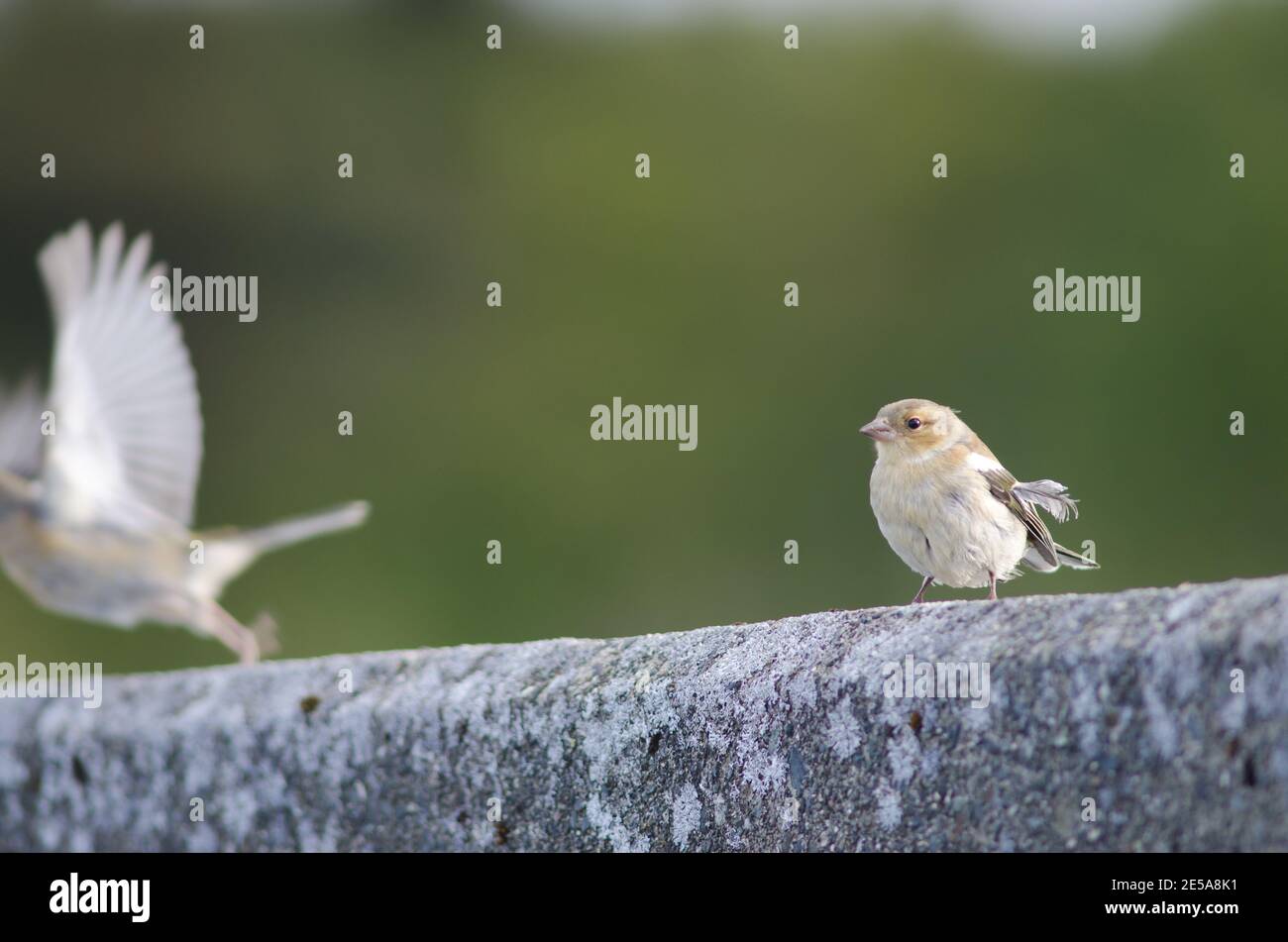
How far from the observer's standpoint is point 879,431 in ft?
9.98

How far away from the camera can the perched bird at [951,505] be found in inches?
108

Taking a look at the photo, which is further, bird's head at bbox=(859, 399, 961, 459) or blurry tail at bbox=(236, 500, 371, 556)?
blurry tail at bbox=(236, 500, 371, 556)

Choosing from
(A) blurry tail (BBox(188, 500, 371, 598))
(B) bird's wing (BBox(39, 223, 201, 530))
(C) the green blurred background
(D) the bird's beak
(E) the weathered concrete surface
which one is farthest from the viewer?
(C) the green blurred background

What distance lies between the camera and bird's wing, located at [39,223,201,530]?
3195 millimetres

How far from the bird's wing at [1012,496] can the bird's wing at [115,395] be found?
5.72ft

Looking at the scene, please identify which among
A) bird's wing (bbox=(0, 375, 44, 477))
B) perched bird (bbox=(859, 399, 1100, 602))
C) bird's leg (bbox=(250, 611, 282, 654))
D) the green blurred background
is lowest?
bird's leg (bbox=(250, 611, 282, 654))

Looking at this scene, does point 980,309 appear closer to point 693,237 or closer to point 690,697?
point 693,237

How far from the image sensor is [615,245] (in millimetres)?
7871

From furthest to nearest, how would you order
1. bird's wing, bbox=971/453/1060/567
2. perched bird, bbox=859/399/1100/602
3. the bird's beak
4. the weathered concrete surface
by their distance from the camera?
the bird's beak → bird's wing, bbox=971/453/1060/567 → perched bird, bbox=859/399/1100/602 → the weathered concrete surface

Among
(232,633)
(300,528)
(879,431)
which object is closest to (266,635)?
(232,633)

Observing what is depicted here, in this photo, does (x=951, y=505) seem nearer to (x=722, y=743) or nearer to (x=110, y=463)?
(x=722, y=743)

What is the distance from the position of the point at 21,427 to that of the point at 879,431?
2.22m

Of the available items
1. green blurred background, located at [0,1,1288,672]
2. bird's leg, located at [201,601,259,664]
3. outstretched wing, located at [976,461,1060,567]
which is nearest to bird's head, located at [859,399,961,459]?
outstretched wing, located at [976,461,1060,567]

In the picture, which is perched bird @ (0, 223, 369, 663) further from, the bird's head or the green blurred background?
the green blurred background
